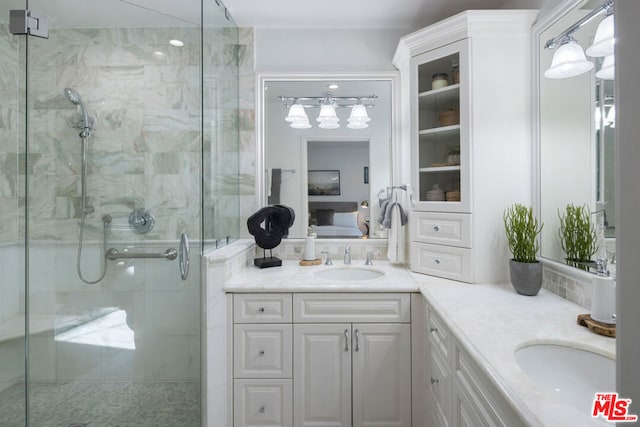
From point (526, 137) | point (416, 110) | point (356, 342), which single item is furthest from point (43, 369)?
point (526, 137)

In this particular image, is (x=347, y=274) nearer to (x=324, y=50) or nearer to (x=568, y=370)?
(x=568, y=370)

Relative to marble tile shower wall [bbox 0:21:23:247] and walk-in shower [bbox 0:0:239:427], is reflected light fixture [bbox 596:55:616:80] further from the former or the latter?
marble tile shower wall [bbox 0:21:23:247]

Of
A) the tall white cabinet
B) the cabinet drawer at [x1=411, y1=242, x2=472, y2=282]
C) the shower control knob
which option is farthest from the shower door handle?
the tall white cabinet

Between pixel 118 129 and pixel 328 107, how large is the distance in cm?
126

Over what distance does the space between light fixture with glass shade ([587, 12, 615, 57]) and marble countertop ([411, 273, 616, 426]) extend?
0.99m

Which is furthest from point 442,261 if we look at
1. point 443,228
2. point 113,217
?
point 113,217

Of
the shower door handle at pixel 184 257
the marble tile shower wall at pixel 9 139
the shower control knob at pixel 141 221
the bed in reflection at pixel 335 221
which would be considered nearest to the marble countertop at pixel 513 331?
the bed in reflection at pixel 335 221

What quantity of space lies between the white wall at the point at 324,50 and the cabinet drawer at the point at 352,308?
1543 millimetres

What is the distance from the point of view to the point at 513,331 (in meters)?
1.06

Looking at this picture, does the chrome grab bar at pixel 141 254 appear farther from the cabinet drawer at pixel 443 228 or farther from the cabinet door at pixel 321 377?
the cabinet drawer at pixel 443 228

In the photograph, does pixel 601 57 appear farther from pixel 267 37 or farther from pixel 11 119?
pixel 11 119

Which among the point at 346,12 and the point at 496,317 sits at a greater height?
the point at 346,12

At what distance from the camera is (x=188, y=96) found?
66.2 inches
